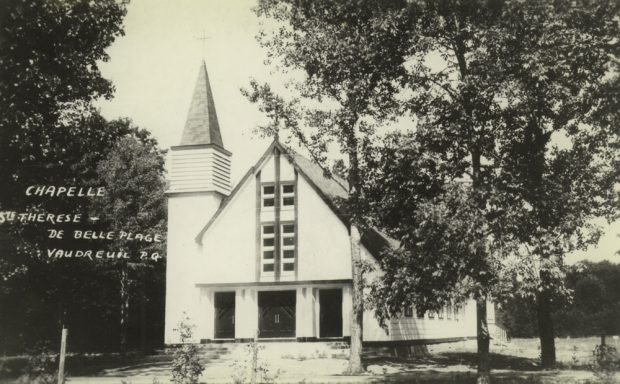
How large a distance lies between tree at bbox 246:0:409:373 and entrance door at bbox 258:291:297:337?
29.3ft

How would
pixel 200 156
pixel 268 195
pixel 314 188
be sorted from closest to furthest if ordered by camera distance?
pixel 314 188, pixel 268 195, pixel 200 156

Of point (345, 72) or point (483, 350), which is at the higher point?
point (345, 72)

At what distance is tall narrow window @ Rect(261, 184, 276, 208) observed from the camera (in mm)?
32719

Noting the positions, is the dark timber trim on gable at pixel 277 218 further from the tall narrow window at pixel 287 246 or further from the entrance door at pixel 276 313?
the entrance door at pixel 276 313

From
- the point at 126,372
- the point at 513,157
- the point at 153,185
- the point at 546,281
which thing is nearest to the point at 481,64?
the point at 513,157

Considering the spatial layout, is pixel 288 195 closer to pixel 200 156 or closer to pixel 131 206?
pixel 200 156

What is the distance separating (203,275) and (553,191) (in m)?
20.2

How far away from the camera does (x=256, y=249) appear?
3228 cm

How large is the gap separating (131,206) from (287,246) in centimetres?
1737

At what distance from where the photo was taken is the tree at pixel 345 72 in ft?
62.3

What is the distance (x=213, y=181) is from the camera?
34.0m

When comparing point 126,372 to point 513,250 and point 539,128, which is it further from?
point 539,128

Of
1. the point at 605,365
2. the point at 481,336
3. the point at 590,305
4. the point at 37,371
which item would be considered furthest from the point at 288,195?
the point at 590,305

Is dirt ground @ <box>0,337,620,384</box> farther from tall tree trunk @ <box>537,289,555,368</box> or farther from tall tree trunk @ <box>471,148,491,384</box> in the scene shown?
tall tree trunk @ <box>471,148,491,384</box>
